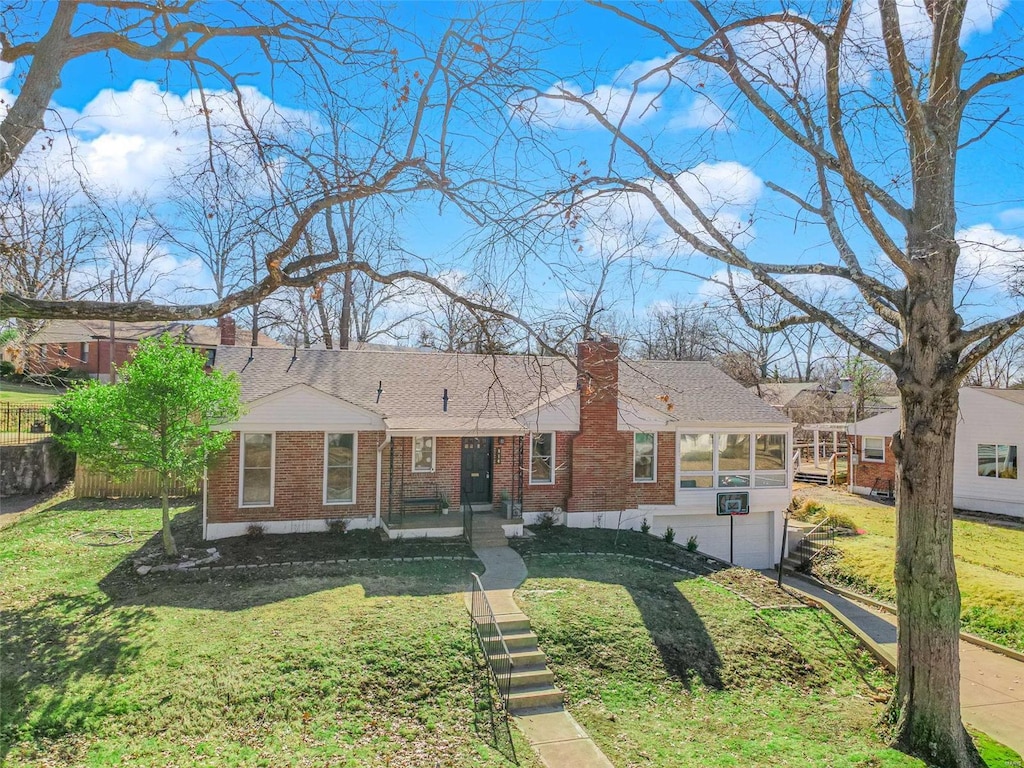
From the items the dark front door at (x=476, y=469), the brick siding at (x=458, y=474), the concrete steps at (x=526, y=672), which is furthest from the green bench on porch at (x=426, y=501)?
the concrete steps at (x=526, y=672)

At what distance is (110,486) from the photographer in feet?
64.2

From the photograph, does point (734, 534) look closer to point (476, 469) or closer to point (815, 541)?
point (815, 541)

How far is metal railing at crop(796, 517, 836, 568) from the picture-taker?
19.0 metres

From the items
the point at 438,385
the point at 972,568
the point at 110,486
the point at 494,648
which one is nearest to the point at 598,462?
the point at 438,385

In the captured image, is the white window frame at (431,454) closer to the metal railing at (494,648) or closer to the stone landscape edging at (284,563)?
the stone landscape edging at (284,563)

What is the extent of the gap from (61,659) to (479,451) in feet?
34.8

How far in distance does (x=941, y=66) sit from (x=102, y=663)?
13832 millimetres

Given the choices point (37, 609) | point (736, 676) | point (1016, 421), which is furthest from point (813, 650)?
point (1016, 421)

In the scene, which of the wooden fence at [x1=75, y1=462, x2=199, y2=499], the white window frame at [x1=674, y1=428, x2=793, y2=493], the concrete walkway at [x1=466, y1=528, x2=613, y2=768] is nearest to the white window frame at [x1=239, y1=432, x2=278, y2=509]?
the wooden fence at [x1=75, y1=462, x2=199, y2=499]

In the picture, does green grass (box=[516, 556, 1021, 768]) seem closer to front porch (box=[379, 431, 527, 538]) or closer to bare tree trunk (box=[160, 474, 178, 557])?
front porch (box=[379, 431, 527, 538])

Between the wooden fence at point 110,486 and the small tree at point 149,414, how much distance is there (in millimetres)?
6780

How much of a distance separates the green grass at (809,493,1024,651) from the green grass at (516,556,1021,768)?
168 inches

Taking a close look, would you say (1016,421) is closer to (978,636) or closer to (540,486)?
(978,636)

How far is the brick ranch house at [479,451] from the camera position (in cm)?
1519
